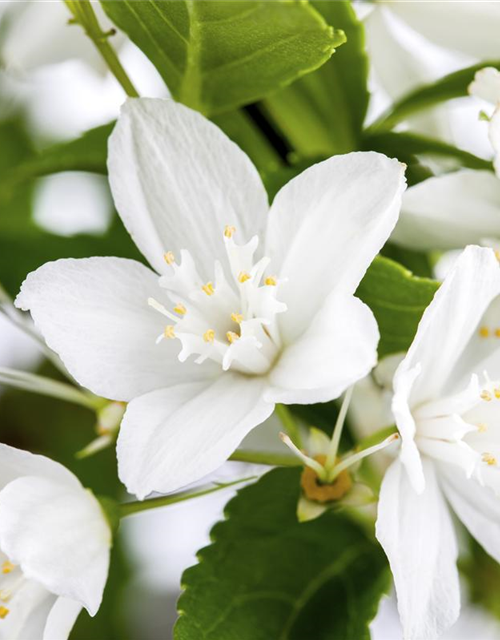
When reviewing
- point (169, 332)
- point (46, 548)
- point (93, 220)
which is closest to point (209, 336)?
point (169, 332)

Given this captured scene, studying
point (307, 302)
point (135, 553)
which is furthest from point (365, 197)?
point (135, 553)

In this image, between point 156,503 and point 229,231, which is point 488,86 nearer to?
point 229,231

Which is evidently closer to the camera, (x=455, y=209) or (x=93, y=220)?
(x=455, y=209)

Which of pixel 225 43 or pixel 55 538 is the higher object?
pixel 225 43

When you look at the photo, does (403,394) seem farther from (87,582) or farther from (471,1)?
(471,1)

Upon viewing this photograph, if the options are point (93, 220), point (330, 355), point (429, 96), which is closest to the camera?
point (330, 355)

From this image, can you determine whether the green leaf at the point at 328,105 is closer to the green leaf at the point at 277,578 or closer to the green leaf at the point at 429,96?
the green leaf at the point at 429,96

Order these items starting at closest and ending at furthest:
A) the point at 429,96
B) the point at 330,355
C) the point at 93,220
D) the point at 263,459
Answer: the point at 330,355 < the point at 263,459 < the point at 429,96 < the point at 93,220

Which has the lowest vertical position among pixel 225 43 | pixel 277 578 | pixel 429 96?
pixel 277 578
